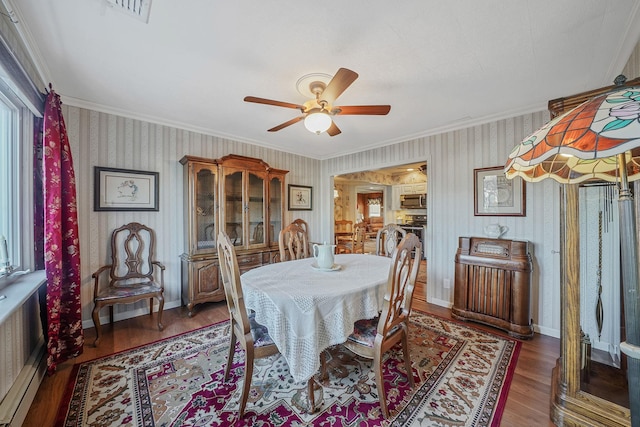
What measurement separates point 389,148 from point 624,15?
8.21 feet

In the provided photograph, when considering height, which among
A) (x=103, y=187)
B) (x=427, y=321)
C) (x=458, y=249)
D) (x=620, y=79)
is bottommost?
(x=427, y=321)

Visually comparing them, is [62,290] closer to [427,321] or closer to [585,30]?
[427,321]

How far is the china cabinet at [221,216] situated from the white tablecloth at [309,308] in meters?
1.52

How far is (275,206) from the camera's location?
3.87 metres

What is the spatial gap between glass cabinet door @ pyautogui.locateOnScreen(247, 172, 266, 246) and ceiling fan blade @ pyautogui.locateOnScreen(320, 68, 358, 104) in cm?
199

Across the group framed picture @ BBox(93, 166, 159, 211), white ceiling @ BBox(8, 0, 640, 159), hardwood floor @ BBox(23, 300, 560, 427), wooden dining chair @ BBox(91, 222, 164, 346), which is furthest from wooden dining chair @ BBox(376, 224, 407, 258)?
framed picture @ BBox(93, 166, 159, 211)

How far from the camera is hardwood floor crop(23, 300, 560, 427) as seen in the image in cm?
148

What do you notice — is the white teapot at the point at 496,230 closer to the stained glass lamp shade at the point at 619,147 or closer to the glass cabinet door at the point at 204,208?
the stained glass lamp shade at the point at 619,147

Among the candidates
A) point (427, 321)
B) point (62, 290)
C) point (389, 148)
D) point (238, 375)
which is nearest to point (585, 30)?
point (389, 148)

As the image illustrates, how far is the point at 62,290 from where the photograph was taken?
2023 millimetres

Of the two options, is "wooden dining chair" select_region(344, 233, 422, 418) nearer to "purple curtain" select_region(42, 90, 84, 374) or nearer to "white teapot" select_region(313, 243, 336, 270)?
"white teapot" select_region(313, 243, 336, 270)

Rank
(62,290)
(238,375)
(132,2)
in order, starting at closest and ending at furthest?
1. (132,2)
2. (238,375)
3. (62,290)

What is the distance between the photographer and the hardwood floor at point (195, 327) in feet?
4.87

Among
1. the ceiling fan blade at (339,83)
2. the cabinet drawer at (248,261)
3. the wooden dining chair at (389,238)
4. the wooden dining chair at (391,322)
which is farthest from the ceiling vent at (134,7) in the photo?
the wooden dining chair at (389,238)
